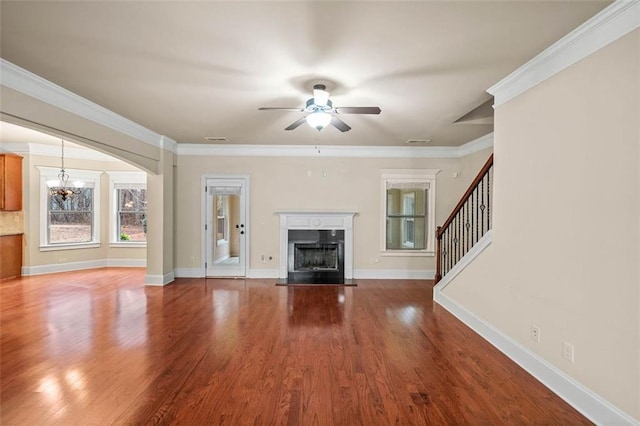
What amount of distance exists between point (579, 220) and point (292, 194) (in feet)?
15.7

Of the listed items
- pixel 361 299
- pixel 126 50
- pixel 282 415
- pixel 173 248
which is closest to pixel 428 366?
pixel 282 415

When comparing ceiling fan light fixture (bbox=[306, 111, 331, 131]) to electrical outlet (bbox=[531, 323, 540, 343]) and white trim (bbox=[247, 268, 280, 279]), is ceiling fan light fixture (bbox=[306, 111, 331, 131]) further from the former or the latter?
white trim (bbox=[247, 268, 280, 279])

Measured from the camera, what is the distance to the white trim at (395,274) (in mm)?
6332

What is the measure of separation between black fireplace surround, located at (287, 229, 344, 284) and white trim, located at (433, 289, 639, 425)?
2.91 meters

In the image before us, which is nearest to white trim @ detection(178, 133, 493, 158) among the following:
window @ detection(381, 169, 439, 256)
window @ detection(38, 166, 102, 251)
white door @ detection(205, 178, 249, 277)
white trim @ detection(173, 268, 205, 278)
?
→ window @ detection(381, 169, 439, 256)

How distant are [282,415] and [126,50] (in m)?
3.09

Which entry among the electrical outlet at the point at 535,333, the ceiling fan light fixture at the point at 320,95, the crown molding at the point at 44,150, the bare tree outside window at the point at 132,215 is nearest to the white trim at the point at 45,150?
the crown molding at the point at 44,150

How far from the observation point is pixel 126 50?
8.47ft

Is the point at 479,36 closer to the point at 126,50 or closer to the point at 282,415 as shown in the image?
the point at 126,50

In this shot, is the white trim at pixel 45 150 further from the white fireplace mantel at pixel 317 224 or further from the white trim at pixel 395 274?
the white trim at pixel 395 274

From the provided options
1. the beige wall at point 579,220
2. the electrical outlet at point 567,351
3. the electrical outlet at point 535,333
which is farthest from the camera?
the electrical outlet at point 535,333

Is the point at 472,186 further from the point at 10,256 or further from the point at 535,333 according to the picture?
the point at 10,256

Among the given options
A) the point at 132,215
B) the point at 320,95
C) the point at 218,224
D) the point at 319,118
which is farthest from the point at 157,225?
the point at 320,95

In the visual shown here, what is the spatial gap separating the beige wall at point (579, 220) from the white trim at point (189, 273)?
5252 millimetres
